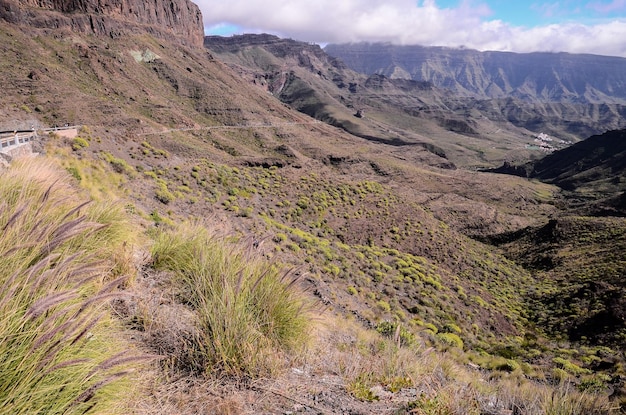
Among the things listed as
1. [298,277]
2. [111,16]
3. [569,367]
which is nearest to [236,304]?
[298,277]

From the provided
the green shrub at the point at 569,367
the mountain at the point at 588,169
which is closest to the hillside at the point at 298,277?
the green shrub at the point at 569,367

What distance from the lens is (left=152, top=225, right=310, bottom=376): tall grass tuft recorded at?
9.58 ft

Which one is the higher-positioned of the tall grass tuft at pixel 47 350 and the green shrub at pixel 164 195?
the tall grass tuft at pixel 47 350

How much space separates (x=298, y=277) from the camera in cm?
372

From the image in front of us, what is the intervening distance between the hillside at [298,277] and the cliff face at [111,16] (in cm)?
232

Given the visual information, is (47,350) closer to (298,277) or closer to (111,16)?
(298,277)

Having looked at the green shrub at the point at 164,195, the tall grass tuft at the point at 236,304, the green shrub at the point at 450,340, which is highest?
the tall grass tuft at the point at 236,304

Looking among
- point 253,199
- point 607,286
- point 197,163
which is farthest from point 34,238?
point 607,286

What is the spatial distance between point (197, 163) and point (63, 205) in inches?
845

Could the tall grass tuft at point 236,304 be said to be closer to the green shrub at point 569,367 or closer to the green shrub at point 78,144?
the green shrub at point 569,367

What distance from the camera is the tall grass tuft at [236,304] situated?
2.92m

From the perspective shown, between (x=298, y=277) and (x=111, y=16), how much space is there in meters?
118

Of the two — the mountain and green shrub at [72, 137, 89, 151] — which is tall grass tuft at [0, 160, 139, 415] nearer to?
green shrub at [72, 137, 89, 151]

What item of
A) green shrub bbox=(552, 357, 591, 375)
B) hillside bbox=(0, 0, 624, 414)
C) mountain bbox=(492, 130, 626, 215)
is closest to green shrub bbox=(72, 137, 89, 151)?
hillside bbox=(0, 0, 624, 414)
